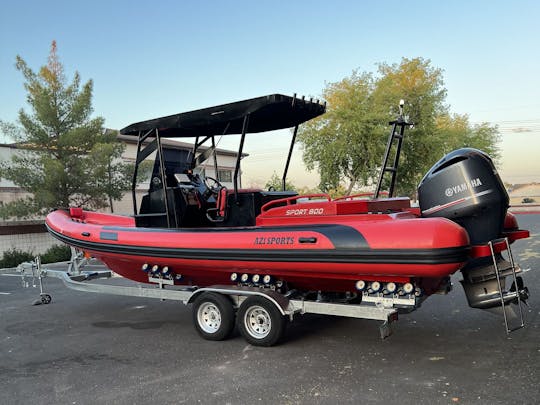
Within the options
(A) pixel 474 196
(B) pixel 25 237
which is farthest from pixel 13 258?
(A) pixel 474 196

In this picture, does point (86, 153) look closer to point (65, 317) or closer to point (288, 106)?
point (65, 317)

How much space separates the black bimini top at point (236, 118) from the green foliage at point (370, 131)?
18301 mm

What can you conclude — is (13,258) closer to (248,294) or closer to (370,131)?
(248,294)

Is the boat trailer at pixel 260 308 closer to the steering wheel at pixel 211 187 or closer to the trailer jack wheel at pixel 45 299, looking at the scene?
the steering wheel at pixel 211 187

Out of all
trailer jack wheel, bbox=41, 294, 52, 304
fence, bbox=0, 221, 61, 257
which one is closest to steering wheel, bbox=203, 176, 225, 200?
trailer jack wheel, bbox=41, 294, 52, 304

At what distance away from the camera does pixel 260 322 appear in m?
5.39

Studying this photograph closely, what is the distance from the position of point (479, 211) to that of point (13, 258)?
1454cm

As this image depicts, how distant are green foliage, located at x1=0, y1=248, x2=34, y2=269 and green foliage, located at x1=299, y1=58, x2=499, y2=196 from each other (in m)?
15.7

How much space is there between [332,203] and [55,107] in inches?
549

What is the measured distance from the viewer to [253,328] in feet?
17.7

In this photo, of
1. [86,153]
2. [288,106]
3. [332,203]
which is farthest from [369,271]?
[86,153]

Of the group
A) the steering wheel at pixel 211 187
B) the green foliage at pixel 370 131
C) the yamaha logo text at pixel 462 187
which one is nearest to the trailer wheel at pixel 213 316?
the steering wheel at pixel 211 187

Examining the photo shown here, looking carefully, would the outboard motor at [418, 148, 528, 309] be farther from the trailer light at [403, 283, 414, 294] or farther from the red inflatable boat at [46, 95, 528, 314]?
the trailer light at [403, 283, 414, 294]

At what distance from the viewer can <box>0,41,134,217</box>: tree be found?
50.5 feet
